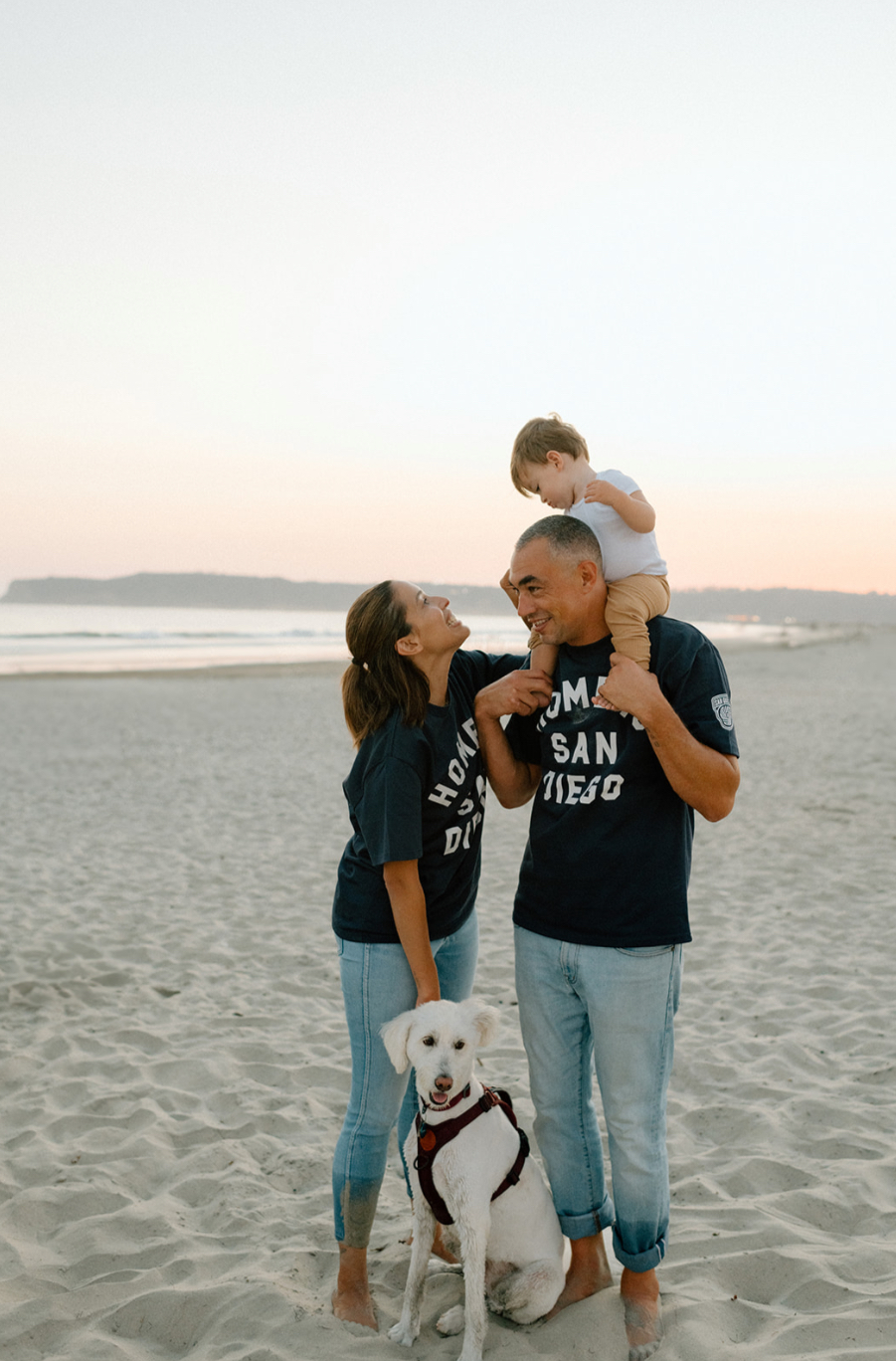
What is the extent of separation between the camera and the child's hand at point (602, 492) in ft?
10.2

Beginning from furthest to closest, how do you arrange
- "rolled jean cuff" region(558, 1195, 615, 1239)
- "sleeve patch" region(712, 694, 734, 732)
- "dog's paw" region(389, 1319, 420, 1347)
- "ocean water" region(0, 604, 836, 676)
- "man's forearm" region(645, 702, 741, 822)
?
"ocean water" region(0, 604, 836, 676) < "rolled jean cuff" region(558, 1195, 615, 1239) < "dog's paw" region(389, 1319, 420, 1347) < "sleeve patch" region(712, 694, 734, 732) < "man's forearm" region(645, 702, 741, 822)

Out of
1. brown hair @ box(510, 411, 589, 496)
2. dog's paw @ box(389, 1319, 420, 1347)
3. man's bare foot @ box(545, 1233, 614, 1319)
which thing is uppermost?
brown hair @ box(510, 411, 589, 496)

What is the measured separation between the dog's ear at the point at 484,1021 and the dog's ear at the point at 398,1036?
0.56 feet

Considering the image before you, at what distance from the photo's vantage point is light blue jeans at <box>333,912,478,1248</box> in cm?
290

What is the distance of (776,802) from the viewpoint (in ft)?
36.6

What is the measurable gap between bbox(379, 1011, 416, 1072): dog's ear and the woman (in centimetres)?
15

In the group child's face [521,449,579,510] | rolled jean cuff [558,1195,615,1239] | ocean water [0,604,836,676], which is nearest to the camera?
rolled jean cuff [558,1195,615,1239]

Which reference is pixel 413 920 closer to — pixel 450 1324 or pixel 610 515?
pixel 450 1324

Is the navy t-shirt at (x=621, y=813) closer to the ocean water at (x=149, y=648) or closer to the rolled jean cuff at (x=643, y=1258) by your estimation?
the rolled jean cuff at (x=643, y=1258)

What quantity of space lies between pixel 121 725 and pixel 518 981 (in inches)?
628

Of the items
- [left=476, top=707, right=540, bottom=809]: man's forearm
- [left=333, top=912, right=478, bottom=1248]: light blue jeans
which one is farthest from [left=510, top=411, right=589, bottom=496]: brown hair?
[left=333, top=912, right=478, bottom=1248]: light blue jeans

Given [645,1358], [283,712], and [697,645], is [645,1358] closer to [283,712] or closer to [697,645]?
[697,645]

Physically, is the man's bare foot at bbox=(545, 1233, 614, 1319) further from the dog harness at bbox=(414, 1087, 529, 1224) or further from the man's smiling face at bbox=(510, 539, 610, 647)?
the man's smiling face at bbox=(510, 539, 610, 647)

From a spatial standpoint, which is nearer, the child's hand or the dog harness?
the dog harness
